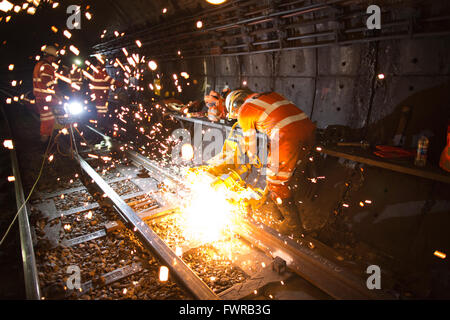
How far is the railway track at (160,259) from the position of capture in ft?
8.92

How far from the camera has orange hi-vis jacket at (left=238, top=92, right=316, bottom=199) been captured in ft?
11.8

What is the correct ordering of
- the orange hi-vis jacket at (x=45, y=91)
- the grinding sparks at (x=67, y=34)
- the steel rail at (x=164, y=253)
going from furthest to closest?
1. the grinding sparks at (x=67, y=34)
2. the orange hi-vis jacket at (x=45, y=91)
3. the steel rail at (x=164, y=253)

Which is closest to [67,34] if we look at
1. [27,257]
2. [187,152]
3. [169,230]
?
[187,152]

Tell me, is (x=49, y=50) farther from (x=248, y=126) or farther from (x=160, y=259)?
(x=160, y=259)

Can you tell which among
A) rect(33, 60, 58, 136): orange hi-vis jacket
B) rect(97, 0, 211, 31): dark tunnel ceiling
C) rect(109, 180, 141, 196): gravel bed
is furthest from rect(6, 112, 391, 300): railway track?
rect(97, 0, 211, 31): dark tunnel ceiling

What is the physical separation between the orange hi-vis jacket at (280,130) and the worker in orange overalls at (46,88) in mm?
7569

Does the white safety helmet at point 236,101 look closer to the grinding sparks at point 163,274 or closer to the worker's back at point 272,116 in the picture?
the worker's back at point 272,116

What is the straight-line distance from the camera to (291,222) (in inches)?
162

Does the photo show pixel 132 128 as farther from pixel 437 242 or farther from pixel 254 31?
pixel 437 242

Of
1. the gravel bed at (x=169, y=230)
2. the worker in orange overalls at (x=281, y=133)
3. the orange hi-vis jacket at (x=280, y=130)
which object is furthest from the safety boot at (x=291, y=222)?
the gravel bed at (x=169, y=230)

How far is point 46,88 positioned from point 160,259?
7.98 metres

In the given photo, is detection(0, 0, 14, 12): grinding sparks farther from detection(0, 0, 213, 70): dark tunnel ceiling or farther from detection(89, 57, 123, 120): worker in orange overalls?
detection(89, 57, 123, 120): worker in orange overalls
